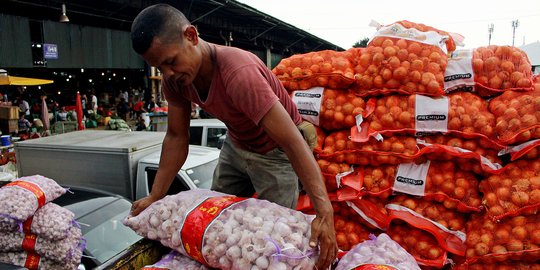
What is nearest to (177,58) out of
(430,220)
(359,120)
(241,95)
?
(241,95)

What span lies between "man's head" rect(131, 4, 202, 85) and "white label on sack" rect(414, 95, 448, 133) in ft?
5.22

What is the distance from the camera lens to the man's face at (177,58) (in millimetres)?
1666

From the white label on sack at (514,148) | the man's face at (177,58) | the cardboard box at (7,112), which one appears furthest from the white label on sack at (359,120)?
the cardboard box at (7,112)

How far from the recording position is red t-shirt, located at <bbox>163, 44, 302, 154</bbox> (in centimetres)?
166

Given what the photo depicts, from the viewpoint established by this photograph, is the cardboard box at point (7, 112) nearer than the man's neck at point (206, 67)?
No

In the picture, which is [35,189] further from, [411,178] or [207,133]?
[207,133]

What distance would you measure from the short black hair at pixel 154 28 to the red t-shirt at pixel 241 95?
0.91ft

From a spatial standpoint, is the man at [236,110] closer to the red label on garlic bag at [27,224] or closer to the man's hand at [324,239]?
the man's hand at [324,239]

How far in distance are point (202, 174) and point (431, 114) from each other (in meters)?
2.87

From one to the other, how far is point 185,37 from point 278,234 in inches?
40.4

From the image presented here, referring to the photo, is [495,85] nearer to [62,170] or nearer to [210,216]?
[210,216]

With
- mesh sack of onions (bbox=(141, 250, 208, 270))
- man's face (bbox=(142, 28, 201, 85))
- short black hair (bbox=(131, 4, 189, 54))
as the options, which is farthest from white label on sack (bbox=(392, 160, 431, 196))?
short black hair (bbox=(131, 4, 189, 54))

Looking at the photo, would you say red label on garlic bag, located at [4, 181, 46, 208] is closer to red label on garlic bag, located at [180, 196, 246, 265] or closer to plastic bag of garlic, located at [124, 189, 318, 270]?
plastic bag of garlic, located at [124, 189, 318, 270]

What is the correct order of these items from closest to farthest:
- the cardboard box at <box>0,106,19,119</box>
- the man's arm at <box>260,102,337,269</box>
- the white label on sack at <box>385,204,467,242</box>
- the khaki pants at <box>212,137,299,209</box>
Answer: the man's arm at <box>260,102,337,269</box>, the khaki pants at <box>212,137,299,209</box>, the white label on sack at <box>385,204,467,242</box>, the cardboard box at <box>0,106,19,119</box>
